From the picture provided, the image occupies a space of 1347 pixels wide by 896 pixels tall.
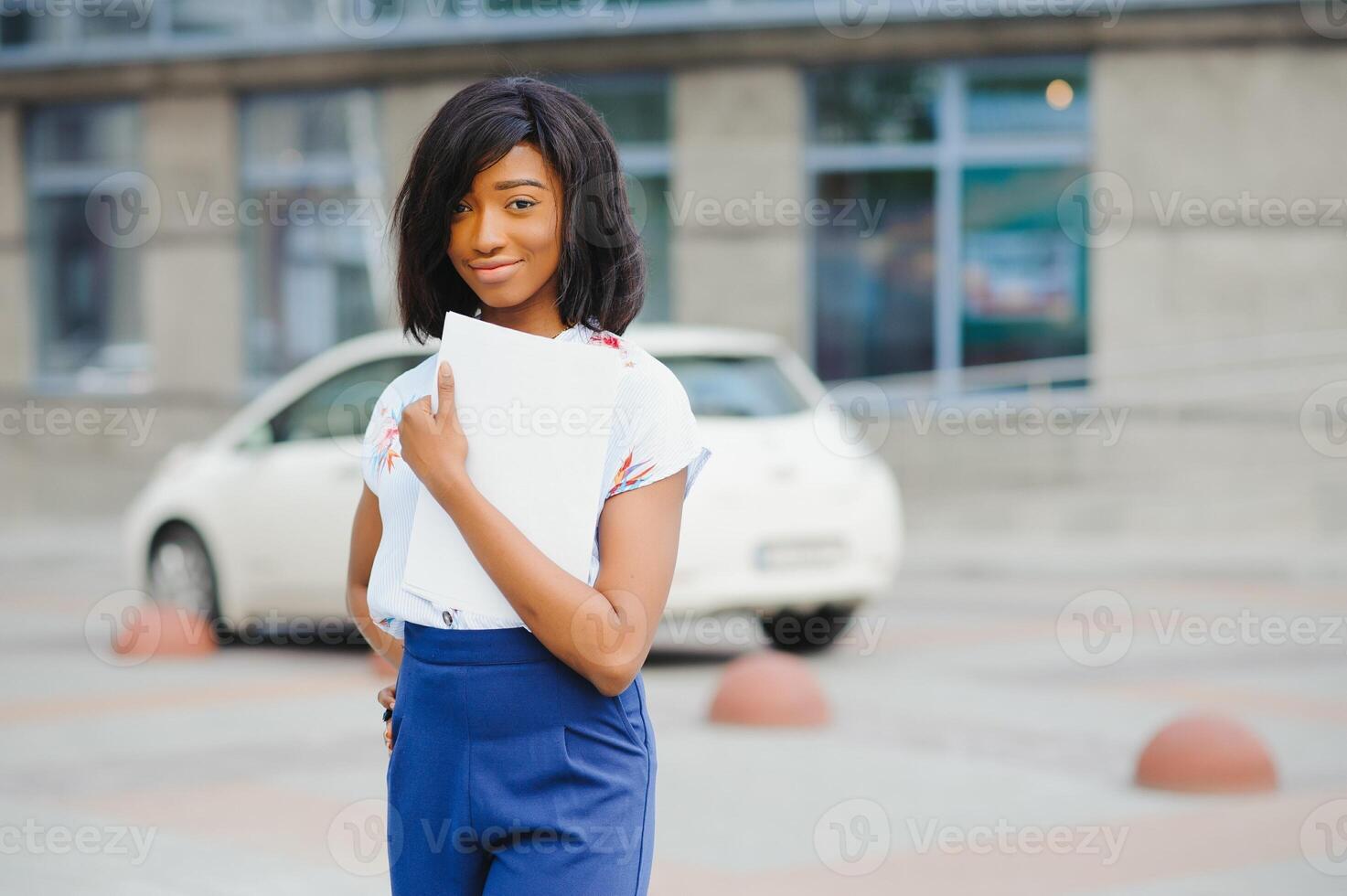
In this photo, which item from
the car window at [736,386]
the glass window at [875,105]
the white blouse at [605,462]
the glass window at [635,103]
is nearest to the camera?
the white blouse at [605,462]

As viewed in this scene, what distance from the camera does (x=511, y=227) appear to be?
2.40 meters

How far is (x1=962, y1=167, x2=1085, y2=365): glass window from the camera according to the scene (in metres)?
18.5

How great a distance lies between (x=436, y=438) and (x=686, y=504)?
287 inches

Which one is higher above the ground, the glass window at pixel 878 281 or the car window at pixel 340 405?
the glass window at pixel 878 281

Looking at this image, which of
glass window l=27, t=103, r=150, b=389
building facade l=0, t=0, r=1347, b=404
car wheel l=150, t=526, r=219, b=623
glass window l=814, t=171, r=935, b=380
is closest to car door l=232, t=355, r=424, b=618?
car wheel l=150, t=526, r=219, b=623

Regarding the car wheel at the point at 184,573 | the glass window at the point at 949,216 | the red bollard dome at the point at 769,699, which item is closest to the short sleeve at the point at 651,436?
the red bollard dome at the point at 769,699

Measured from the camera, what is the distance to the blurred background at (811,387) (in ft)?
23.9

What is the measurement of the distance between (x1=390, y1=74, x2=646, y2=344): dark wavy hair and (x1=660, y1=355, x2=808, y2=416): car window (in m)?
7.61

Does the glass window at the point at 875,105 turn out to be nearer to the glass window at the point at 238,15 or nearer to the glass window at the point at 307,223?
the glass window at the point at 307,223

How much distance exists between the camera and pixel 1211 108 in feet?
59.5

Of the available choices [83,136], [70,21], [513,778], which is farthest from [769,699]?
[70,21]

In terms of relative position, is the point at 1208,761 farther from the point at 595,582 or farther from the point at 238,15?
the point at 238,15

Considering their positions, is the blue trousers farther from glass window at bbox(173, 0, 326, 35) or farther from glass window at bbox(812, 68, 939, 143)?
glass window at bbox(173, 0, 326, 35)

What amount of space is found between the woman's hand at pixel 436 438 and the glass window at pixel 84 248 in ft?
65.1
